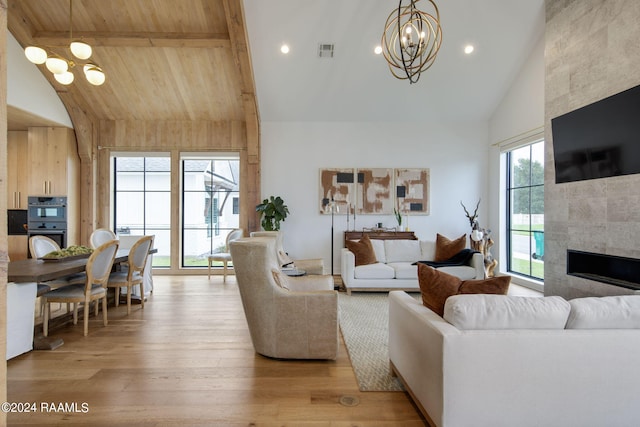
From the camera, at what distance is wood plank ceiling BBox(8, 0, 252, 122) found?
476 cm

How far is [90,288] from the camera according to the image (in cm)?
324

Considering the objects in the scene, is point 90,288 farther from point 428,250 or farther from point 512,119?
point 512,119

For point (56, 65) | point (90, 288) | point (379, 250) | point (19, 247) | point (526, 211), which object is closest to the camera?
point (90, 288)

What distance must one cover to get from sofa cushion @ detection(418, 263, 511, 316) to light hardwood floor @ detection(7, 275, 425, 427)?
723 mm

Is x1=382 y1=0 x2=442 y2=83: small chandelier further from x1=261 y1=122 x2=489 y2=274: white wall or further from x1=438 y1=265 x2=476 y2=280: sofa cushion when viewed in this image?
x1=438 y1=265 x2=476 y2=280: sofa cushion

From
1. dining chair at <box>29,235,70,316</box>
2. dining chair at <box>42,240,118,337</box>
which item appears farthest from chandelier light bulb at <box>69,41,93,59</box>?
dining chair at <box>29,235,70,316</box>

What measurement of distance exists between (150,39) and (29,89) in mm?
2251

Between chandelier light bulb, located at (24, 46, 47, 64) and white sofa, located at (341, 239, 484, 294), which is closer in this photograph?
chandelier light bulb, located at (24, 46, 47, 64)

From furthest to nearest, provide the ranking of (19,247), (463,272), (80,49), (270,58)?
(19,247), (270,58), (463,272), (80,49)

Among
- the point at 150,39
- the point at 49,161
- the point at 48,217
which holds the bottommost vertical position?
the point at 48,217

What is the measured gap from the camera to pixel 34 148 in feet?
19.2

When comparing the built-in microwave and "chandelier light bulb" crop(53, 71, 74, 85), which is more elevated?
"chandelier light bulb" crop(53, 71, 74, 85)

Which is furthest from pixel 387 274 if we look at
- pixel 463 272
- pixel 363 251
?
pixel 463 272

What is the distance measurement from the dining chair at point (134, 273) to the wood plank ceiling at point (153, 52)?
291cm
